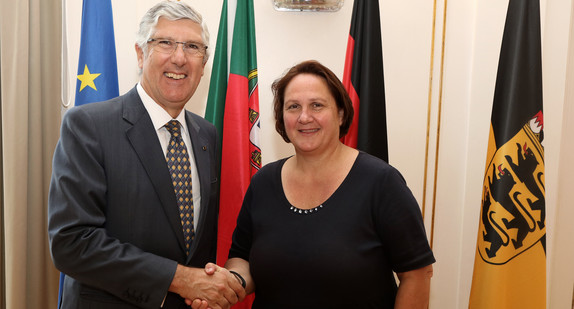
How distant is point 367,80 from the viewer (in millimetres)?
2711

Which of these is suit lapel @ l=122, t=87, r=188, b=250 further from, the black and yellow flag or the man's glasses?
the black and yellow flag

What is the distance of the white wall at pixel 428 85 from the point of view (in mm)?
2971

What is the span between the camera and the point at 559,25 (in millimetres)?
2670

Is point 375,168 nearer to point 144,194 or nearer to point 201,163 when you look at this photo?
point 201,163

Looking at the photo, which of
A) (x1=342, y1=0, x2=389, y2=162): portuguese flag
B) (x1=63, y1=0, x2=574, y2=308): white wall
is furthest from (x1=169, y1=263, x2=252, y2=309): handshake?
(x1=63, y1=0, x2=574, y2=308): white wall

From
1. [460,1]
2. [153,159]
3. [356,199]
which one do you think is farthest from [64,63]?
A: [460,1]

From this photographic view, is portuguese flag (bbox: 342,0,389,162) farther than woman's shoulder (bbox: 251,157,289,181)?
Yes

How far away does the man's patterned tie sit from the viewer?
72.0 inches

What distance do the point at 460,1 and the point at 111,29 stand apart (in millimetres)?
2251

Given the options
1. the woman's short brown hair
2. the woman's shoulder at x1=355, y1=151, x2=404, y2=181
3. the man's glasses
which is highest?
the man's glasses

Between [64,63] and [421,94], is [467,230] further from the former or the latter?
[64,63]

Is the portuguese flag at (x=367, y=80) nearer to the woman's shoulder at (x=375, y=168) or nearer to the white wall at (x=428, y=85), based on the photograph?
the white wall at (x=428, y=85)

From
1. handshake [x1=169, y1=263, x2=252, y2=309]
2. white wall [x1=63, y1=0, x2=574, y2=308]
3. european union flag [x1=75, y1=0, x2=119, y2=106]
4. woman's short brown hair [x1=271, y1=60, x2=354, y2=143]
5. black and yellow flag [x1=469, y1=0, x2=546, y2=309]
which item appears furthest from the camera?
white wall [x1=63, y1=0, x2=574, y2=308]

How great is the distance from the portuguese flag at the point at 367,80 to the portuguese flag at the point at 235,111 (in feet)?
1.98
